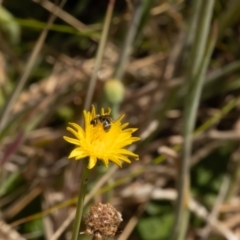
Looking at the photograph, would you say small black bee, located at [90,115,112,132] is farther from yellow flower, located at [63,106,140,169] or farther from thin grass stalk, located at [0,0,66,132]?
thin grass stalk, located at [0,0,66,132]

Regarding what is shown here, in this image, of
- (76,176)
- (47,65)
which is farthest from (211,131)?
(47,65)

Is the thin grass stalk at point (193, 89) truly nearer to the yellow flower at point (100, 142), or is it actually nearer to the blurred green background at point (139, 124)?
the blurred green background at point (139, 124)

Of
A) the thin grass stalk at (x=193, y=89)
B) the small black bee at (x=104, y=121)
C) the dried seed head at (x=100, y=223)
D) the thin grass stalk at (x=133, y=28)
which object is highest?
the thin grass stalk at (x=133, y=28)

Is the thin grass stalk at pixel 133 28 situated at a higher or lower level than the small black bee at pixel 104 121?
higher

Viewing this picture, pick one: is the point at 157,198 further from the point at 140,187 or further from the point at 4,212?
the point at 4,212

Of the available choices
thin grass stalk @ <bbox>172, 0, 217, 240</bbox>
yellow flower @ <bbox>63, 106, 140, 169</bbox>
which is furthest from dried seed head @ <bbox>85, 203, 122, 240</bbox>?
thin grass stalk @ <bbox>172, 0, 217, 240</bbox>

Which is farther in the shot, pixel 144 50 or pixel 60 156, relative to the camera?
pixel 144 50

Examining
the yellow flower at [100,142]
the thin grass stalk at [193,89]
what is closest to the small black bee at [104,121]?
the yellow flower at [100,142]
